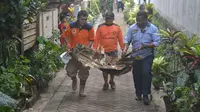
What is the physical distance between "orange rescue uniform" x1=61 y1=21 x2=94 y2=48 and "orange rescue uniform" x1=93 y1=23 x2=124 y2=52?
0.37 metres

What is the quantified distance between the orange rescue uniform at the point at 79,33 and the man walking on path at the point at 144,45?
0.90m

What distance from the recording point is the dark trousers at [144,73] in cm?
711

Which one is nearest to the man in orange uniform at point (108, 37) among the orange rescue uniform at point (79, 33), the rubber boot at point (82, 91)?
the orange rescue uniform at point (79, 33)

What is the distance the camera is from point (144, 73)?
7.11m

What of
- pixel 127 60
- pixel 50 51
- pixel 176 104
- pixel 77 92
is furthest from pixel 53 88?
pixel 176 104

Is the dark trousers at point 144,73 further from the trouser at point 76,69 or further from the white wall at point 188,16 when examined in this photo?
the white wall at point 188,16

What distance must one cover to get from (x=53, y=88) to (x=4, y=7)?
254 cm

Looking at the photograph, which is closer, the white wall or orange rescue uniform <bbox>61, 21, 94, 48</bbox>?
orange rescue uniform <bbox>61, 21, 94, 48</bbox>

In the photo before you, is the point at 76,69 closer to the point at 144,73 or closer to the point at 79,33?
the point at 79,33

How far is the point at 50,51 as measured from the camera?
9570 mm

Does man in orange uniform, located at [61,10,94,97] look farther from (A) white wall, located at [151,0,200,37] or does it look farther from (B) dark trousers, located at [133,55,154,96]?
(A) white wall, located at [151,0,200,37]

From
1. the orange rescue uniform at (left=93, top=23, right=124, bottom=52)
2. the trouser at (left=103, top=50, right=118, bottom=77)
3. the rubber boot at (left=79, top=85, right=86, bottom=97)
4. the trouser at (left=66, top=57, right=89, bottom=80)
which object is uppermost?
the orange rescue uniform at (left=93, top=23, right=124, bottom=52)

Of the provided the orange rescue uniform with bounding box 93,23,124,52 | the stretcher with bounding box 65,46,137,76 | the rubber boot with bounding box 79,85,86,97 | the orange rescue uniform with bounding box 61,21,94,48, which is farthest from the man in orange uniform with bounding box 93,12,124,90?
the rubber boot with bounding box 79,85,86,97

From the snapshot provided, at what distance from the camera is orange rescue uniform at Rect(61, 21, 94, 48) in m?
7.73
